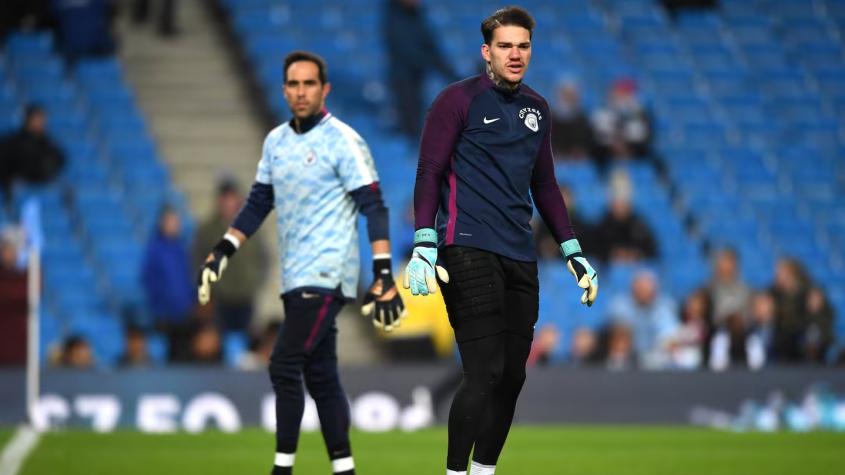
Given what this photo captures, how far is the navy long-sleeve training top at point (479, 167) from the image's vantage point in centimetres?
677

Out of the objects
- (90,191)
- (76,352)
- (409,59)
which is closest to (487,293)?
(76,352)

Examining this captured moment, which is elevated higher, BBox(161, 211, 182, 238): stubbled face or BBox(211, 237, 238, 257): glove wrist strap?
BBox(161, 211, 182, 238): stubbled face

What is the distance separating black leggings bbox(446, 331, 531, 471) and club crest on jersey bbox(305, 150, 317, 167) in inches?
61.4

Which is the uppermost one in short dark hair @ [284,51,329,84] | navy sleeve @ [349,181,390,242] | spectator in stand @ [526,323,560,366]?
short dark hair @ [284,51,329,84]

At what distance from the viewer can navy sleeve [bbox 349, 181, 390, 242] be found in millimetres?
7785

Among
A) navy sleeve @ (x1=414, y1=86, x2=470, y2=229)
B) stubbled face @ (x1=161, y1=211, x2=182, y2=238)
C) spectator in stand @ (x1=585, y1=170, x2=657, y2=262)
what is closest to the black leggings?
navy sleeve @ (x1=414, y1=86, x2=470, y2=229)

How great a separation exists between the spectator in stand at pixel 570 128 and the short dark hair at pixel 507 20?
40.5 ft

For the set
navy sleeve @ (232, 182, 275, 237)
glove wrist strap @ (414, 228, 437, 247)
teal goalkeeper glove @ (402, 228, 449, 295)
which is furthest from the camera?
navy sleeve @ (232, 182, 275, 237)

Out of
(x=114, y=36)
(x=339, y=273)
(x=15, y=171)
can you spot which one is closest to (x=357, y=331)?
(x=15, y=171)

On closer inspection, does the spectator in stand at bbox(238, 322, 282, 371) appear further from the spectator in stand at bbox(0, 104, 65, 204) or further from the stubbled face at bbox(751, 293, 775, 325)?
the stubbled face at bbox(751, 293, 775, 325)

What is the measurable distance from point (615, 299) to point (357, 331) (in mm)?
3041

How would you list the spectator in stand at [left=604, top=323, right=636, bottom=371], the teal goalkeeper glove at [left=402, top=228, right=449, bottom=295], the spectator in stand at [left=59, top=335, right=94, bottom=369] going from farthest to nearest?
the spectator in stand at [left=604, top=323, right=636, bottom=371], the spectator in stand at [left=59, top=335, right=94, bottom=369], the teal goalkeeper glove at [left=402, top=228, right=449, bottom=295]

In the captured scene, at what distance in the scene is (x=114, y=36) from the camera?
21109 mm

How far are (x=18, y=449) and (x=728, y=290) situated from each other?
8.46m
